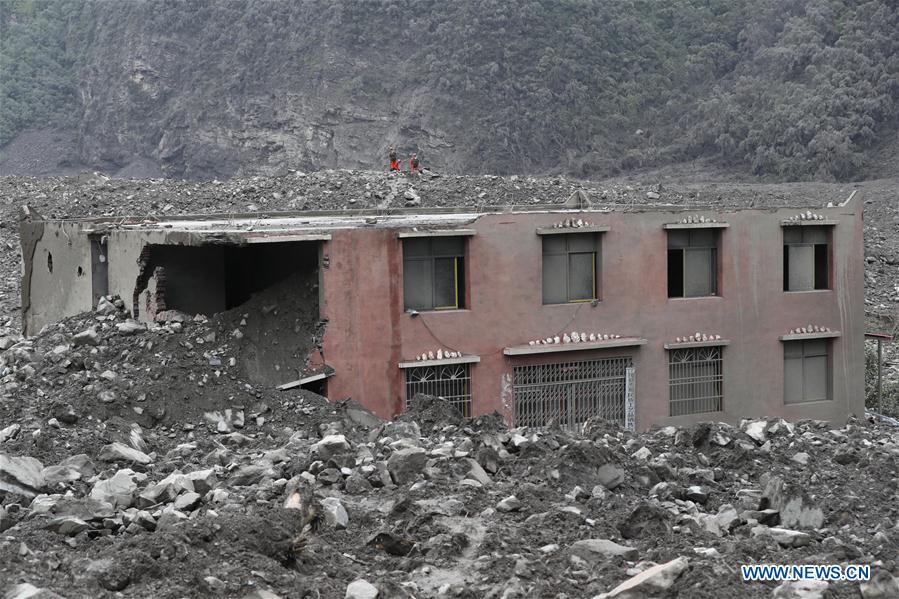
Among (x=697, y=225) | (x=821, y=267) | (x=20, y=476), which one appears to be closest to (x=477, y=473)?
(x=20, y=476)

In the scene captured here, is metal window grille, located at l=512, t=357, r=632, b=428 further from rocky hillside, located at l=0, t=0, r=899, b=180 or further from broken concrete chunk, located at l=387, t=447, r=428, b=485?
rocky hillside, located at l=0, t=0, r=899, b=180

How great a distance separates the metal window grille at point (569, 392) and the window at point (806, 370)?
2903mm

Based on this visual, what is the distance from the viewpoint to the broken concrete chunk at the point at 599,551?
6949mm

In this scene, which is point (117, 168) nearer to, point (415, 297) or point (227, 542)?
point (415, 297)

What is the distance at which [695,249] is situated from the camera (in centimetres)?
1667

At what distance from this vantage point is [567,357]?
15602mm

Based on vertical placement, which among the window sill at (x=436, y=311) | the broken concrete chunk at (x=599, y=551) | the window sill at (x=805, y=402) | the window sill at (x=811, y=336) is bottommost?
the window sill at (x=805, y=402)

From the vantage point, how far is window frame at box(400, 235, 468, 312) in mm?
14781

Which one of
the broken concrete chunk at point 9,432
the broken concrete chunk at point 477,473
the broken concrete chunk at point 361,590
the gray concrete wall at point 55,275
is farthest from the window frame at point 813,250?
the broken concrete chunk at point 361,590

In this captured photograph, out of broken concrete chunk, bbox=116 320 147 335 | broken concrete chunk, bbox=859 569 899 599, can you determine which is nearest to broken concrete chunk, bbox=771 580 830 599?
broken concrete chunk, bbox=859 569 899 599

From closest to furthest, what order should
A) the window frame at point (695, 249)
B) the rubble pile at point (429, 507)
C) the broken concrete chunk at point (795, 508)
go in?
the rubble pile at point (429, 507) → the broken concrete chunk at point (795, 508) → the window frame at point (695, 249)

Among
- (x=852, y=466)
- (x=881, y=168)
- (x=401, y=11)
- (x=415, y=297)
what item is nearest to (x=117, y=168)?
(x=401, y=11)

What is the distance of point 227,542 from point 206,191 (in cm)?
2849

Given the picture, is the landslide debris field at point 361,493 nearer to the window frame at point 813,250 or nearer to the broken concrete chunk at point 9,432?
the broken concrete chunk at point 9,432
